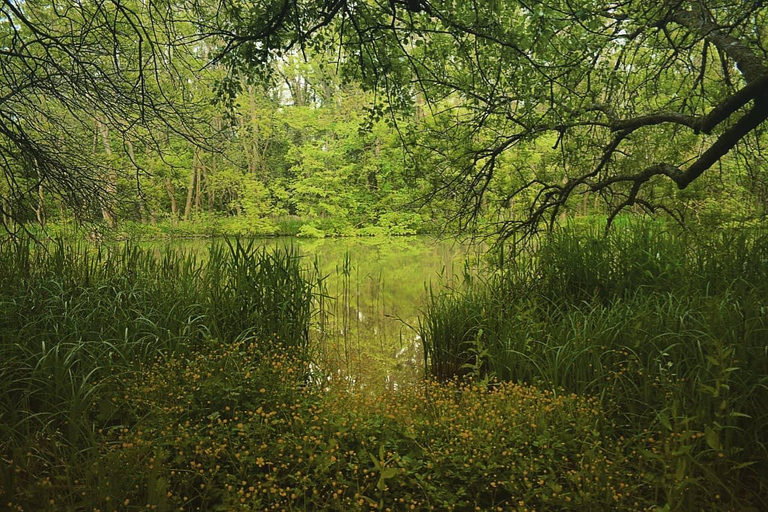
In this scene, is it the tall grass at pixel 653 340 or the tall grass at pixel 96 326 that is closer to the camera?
the tall grass at pixel 653 340

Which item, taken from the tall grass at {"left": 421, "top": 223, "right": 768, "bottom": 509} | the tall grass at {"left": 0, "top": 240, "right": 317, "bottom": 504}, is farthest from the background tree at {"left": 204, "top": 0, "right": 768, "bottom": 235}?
A: the tall grass at {"left": 0, "top": 240, "right": 317, "bottom": 504}

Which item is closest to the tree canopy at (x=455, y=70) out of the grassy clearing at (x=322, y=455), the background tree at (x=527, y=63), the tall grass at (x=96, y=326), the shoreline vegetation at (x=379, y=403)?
the background tree at (x=527, y=63)

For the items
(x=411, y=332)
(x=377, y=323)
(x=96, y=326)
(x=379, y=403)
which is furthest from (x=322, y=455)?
(x=377, y=323)

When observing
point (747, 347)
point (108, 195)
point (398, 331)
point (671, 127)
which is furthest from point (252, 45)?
point (671, 127)

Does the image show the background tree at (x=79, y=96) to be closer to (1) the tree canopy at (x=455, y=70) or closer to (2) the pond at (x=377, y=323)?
(1) the tree canopy at (x=455, y=70)

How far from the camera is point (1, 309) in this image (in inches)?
128

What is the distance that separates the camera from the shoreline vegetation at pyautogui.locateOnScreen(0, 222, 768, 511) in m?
2.04

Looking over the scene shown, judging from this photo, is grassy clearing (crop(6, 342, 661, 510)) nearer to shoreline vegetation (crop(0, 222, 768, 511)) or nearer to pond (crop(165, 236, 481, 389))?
shoreline vegetation (crop(0, 222, 768, 511))

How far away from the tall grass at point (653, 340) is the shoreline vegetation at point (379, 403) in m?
0.02

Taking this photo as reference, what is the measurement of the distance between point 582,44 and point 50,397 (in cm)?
427

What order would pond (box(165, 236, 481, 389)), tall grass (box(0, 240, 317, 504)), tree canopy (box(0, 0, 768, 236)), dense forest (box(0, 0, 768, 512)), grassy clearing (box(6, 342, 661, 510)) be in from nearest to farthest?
grassy clearing (box(6, 342, 661, 510)) < dense forest (box(0, 0, 768, 512)) < tall grass (box(0, 240, 317, 504)) < tree canopy (box(0, 0, 768, 236)) < pond (box(165, 236, 481, 389))

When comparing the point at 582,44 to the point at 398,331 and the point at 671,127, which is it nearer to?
the point at 671,127

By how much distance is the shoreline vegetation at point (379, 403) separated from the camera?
204 cm

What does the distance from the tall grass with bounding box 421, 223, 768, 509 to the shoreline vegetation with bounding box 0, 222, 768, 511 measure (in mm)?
21
